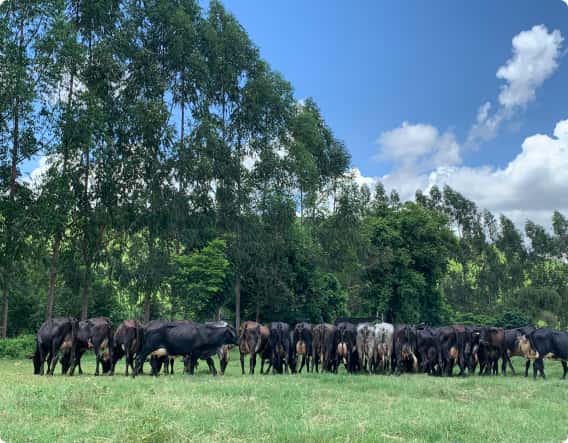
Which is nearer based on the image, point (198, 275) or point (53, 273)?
point (53, 273)

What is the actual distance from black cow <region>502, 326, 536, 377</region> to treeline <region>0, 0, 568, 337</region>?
15.8 meters

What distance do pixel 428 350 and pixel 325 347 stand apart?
3977 mm

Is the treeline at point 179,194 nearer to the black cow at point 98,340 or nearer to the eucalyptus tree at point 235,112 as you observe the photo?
the eucalyptus tree at point 235,112

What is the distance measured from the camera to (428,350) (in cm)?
2161

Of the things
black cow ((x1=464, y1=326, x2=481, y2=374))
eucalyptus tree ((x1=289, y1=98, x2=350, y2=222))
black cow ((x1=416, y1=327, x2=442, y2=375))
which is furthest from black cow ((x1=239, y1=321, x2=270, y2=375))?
eucalyptus tree ((x1=289, y1=98, x2=350, y2=222))

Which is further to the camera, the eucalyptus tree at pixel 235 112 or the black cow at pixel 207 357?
the eucalyptus tree at pixel 235 112

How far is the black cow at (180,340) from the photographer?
18141 millimetres

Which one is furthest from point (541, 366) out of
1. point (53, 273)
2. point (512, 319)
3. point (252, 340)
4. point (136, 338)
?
point (512, 319)

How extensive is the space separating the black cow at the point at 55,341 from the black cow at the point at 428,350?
1243cm

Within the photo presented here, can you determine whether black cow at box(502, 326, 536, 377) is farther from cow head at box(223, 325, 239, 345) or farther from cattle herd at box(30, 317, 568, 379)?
cow head at box(223, 325, 239, 345)

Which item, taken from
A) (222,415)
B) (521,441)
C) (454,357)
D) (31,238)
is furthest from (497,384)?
(31,238)

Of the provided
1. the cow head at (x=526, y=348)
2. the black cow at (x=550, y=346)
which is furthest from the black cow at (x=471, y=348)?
the black cow at (x=550, y=346)

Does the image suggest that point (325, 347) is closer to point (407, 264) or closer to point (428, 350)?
point (428, 350)

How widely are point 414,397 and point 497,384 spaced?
476 cm
